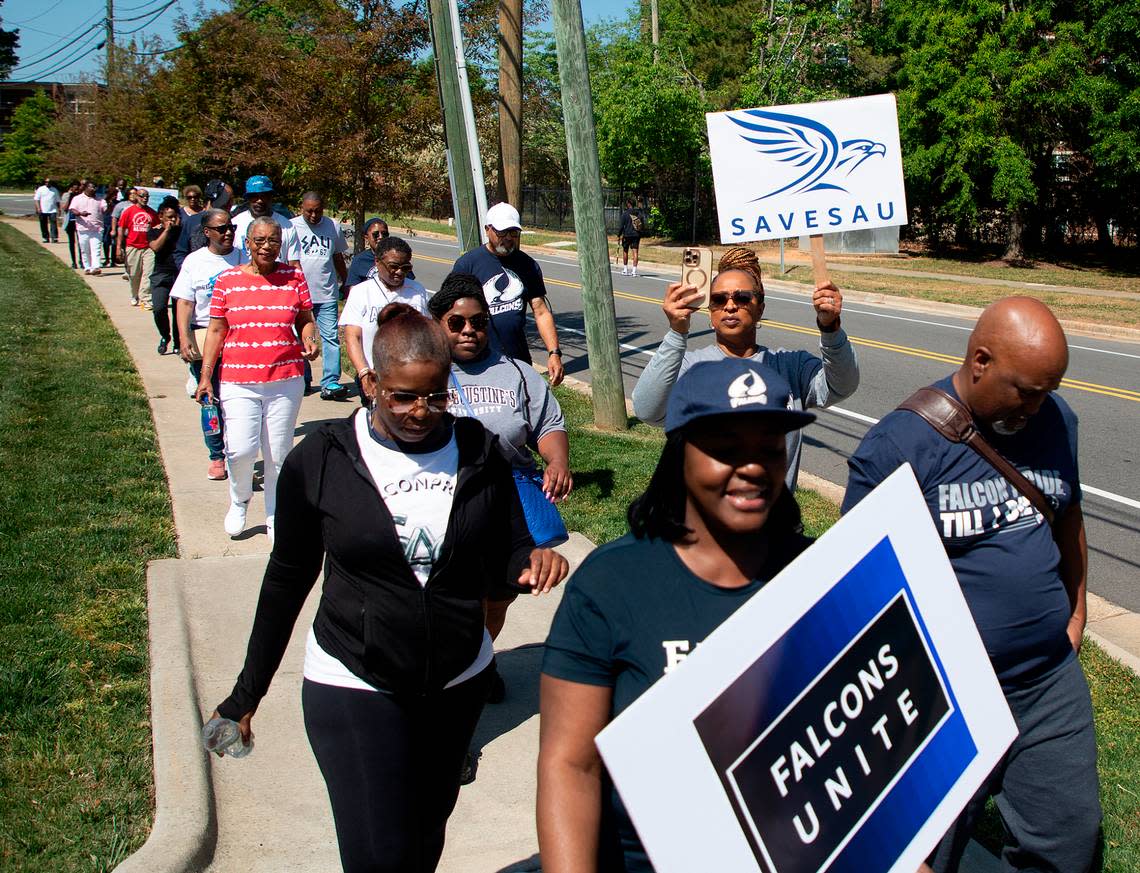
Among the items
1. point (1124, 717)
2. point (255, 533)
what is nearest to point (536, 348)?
point (255, 533)

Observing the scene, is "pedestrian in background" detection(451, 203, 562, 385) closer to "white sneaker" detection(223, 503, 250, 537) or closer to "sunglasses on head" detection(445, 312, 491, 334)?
"white sneaker" detection(223, 503, 250, 537)

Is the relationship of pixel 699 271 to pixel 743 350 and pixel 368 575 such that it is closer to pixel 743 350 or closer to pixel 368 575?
pixel 743 350

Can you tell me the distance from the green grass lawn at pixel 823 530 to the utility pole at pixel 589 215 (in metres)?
0.36

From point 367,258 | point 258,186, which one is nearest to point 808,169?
point 367,258

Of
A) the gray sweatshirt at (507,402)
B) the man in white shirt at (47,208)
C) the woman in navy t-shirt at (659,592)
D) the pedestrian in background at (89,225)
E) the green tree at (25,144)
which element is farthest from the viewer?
the green tree at (25,144)

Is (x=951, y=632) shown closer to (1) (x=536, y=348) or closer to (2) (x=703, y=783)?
(2) (x=703, y=783)

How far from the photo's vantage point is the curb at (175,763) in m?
3.74

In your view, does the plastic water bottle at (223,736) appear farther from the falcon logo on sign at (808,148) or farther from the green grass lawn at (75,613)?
the falcon logo on sign at (808,148)

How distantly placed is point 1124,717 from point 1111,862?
1176 mm

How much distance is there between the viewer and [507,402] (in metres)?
4.68

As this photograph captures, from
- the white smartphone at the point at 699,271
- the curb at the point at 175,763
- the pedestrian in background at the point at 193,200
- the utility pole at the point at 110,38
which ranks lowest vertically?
the curb at the point at 175,763

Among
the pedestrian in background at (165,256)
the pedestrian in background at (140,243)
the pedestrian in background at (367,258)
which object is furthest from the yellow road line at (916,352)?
the pedestrian in background at (140,243)

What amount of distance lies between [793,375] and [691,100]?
3611cm

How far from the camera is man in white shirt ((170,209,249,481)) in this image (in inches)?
326
